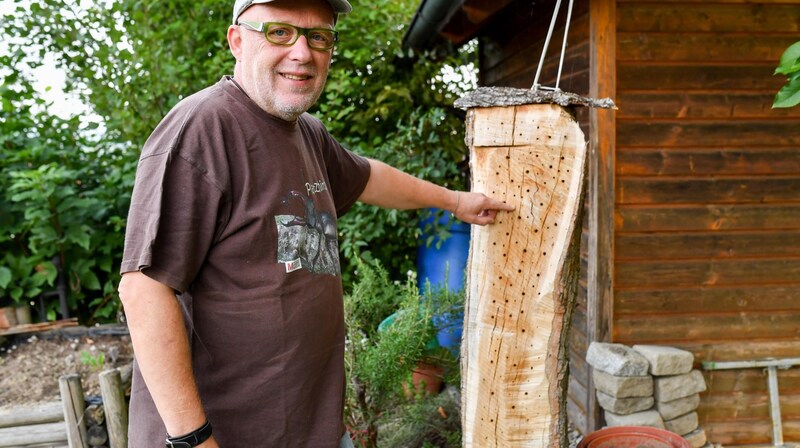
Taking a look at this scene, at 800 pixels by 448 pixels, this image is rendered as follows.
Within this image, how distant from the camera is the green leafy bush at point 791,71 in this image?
1659 mm

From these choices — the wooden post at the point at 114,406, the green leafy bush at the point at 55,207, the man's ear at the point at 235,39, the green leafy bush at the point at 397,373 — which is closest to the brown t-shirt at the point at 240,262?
the man's ear at the point at 235,39

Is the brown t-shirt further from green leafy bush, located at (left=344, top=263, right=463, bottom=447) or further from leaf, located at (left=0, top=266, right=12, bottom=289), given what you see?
leaf, located at (left=0, top=266, right=12, bottom=289)

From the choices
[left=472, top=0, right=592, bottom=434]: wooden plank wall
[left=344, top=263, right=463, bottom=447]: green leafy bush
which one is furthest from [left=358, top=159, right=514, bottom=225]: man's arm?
[left=472, top=0, right=592, bottom=434]: wooden plank wall

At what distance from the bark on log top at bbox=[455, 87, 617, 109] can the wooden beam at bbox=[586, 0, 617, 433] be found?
1.49 metres

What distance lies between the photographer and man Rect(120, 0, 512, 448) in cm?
135

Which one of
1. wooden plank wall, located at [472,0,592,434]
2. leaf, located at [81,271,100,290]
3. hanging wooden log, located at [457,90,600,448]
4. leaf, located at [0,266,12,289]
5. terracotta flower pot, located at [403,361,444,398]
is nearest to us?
hanging wooden log, located at [457,90,600,448]

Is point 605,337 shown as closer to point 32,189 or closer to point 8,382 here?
A: point 8,382

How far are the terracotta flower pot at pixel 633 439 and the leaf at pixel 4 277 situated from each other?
374cm

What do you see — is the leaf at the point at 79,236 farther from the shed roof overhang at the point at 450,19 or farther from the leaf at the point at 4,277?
the shed roof overhang at the point at 450,19

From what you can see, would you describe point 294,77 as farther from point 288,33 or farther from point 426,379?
point 426,379

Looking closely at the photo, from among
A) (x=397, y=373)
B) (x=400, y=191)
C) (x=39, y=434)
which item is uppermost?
(x=400, y=191)

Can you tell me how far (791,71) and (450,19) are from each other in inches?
120

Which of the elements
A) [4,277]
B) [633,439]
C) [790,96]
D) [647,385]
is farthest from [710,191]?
[4,277]

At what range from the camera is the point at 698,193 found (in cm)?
337
